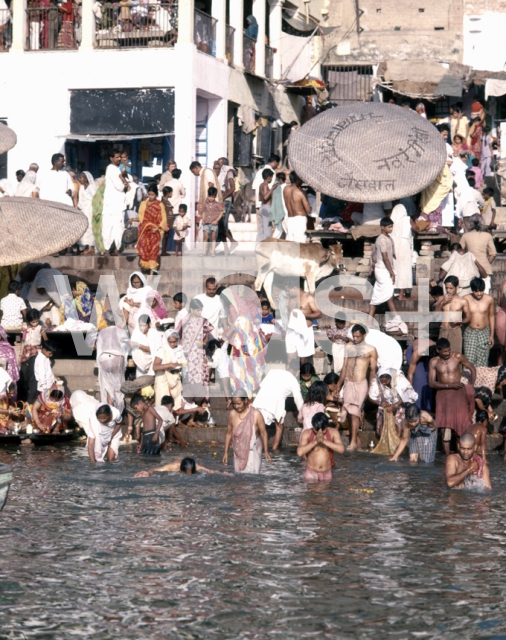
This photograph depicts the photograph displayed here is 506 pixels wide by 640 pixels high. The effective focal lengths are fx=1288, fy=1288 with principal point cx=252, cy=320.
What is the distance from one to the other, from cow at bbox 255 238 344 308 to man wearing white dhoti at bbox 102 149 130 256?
8.08ft

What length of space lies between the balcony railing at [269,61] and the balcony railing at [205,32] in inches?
121

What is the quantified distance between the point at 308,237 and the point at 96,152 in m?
8.18

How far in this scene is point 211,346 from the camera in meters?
15.9

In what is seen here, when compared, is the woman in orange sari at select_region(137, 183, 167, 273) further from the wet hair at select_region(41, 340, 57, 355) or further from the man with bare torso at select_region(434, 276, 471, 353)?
the man with bare torso at select_region(434, 276, 471, 353)

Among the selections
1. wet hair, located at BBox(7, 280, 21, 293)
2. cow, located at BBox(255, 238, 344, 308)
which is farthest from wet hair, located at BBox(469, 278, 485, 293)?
wet hair, located at BBox(7, 280, 21, 293)

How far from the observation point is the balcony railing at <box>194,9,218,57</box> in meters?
23.6

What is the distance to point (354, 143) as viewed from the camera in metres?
17.0

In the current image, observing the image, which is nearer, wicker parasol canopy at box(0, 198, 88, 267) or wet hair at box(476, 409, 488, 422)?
wet hair at box(476, 409, 488, 422)

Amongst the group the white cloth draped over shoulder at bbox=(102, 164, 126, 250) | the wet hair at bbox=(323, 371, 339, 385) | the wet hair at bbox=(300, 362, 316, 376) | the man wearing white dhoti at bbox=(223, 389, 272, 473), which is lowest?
the man wearing white dhoti at bbox=(223, 389, 272, 473)

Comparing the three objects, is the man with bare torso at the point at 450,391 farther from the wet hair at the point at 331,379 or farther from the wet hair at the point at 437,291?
the wet hair at the point at 437,291

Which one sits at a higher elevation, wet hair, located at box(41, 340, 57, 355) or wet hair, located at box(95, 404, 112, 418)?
wet hair, located at box(41, 340, 57, 355)

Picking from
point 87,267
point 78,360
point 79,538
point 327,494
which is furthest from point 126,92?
point 79,538

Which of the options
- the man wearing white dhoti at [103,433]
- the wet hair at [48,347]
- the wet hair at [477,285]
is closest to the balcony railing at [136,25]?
the wet hair at [48,347]

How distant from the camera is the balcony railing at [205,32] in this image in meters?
23.6
